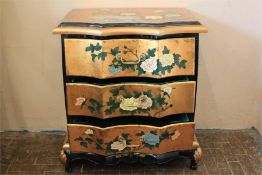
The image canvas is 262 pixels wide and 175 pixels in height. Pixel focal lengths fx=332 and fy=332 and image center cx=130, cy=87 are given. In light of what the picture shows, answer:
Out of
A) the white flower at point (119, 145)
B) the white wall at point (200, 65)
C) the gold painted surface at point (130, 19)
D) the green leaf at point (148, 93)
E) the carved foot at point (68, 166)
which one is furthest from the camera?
the white wall at point (200, 65)

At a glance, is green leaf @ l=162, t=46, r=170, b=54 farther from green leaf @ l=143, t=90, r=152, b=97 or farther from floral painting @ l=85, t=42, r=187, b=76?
green leaf @ l=143, t=90, r=152, b=97

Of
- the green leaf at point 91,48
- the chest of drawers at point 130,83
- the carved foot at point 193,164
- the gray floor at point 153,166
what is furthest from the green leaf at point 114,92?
the carved foot at point 193,164

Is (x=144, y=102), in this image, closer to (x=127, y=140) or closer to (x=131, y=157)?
(x=127, y=140)

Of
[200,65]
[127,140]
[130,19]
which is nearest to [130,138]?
[127,140]

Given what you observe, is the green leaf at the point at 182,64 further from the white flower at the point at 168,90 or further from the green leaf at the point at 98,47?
the green leaf at the point at 98,47

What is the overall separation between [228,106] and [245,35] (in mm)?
502

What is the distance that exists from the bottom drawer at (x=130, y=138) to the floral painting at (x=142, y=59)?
0.31 meters

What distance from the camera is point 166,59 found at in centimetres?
158

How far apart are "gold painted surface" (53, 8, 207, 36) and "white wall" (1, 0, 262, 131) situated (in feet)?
0.61

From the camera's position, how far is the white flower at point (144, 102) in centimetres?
164

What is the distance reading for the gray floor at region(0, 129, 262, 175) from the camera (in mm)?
1907

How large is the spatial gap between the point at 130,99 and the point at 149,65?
0.66ft

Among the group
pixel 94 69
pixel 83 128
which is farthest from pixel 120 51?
pixel 83 128

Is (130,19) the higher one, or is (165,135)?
(130,19)
